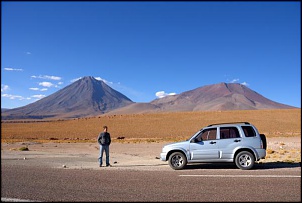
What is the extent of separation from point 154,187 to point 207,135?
5294 mm

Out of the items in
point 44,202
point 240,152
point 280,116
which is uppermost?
point 280,116

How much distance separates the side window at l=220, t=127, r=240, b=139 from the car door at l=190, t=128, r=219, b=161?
0.29 m

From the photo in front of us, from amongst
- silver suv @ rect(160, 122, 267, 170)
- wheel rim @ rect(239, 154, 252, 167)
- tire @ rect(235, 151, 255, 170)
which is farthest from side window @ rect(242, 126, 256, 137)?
wheel rim @ rect(239, 154, 252, 167)

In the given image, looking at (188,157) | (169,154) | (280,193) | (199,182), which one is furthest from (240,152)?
(280,193)

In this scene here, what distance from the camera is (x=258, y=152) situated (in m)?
12.8

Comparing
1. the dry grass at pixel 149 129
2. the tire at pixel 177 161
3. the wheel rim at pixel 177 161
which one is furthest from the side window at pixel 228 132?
the dry grass at pixel 149 129

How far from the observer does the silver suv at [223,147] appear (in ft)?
42.0

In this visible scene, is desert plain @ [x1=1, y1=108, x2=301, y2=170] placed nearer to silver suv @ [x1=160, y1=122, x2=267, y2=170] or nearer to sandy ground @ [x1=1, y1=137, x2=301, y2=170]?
sandy ground @ [x1=1, y1=137, x2=301, y2=170]

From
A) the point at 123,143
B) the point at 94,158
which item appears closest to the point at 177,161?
the point at 94,158

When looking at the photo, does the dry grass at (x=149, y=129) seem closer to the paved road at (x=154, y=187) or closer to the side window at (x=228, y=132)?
the side window at (x=228, y=132)

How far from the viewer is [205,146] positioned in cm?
1320

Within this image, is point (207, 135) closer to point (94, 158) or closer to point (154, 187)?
point (154, 187)

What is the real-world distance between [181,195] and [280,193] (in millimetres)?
2465

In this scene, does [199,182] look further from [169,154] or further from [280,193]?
[169,154]
